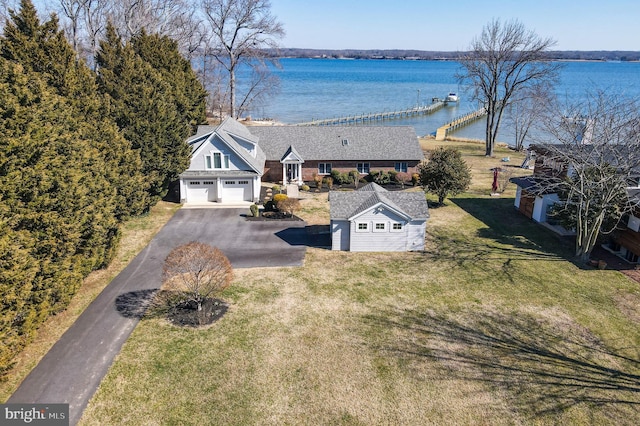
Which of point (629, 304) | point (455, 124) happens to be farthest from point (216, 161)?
point (455, 124)

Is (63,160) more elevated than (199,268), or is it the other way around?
(63,160)

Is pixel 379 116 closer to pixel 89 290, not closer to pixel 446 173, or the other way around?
pixel 446 173

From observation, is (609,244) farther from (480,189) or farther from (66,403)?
(66,403)

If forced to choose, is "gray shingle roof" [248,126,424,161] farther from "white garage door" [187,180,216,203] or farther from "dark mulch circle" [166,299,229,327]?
"dark mulch circle" [166,299,229,327]

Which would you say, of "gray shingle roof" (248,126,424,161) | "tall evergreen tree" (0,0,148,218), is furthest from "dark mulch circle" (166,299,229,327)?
"gray shingle roof" (248,126,424,161)

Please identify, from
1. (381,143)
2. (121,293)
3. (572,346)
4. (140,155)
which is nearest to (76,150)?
(121,293)

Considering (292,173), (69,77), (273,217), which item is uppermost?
(69,77)
